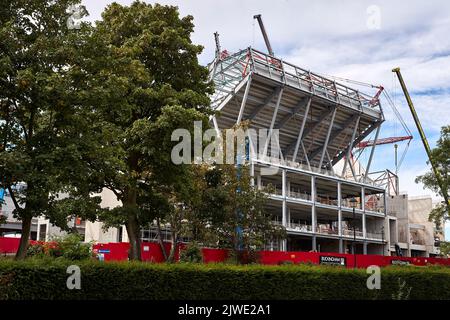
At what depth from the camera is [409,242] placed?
88125 mm

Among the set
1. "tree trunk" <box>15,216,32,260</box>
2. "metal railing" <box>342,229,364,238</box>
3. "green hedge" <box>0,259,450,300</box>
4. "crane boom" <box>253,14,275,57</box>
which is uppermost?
"crane boom" <box>253,14,275,57</box>

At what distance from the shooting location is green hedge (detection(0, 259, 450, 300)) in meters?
11.5

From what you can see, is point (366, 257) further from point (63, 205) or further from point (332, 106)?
point (63, 205)

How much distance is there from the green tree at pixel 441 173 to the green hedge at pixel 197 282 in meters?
25.1

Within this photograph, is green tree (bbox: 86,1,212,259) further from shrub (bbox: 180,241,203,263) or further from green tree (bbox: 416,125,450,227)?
green tree (bbox: 416,125,450,227)

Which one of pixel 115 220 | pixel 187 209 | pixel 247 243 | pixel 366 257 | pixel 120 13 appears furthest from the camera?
pixel 366 257

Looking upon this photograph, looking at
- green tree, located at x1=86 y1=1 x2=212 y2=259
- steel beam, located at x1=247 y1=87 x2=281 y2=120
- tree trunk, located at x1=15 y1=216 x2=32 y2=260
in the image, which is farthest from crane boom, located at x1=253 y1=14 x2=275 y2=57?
tree trunk, located at x1=15 y1=216 x2=32 y2=260

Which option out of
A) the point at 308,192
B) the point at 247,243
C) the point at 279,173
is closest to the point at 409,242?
the point at 308,192

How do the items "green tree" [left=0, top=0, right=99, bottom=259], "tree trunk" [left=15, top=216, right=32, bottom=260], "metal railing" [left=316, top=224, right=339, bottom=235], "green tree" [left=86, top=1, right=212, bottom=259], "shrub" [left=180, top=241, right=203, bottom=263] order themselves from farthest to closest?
1. "metal railing" [left=316, top=224, right=339, bottom=235]
2. "shrub" [left=180, top=241, right=203, bottom=263]
3. "green tree" [left=86, top=1, right=212, bottom=259]
4. "tree trunk" [left=15, top=216, right=32, bottom=260]
5. "green tree" [left=0, top=0, right=99, bottom=259]

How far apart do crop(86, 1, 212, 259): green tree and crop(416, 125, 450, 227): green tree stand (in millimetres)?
23828

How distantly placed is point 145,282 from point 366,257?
36.7 metres

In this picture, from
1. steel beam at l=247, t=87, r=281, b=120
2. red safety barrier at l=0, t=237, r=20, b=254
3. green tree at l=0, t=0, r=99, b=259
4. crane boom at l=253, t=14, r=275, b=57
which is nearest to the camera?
green tree at l=0, t=0, r=99, b=259

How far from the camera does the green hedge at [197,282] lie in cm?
1149

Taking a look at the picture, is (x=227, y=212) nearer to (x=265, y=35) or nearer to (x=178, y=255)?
A: (x=178, y=255)
